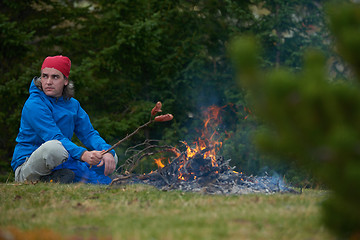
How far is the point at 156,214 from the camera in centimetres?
376

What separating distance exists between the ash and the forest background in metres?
4.51

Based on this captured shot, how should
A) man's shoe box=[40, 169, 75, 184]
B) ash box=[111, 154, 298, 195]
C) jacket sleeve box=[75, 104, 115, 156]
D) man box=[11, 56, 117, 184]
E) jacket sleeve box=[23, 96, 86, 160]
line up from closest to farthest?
ash box=[111, 154, 298, 195], man box=[11, 56, 117, 184], jacket sleeve box=[23, 96, 86, 160], man's shoe box=[40, 169, 75, 184], jacket sleeve box=[75, 104, 115, 156]

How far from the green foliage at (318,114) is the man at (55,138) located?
11.3ft

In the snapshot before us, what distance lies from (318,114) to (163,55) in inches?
427

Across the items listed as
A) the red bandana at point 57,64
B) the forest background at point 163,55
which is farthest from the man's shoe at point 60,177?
the forest background at point 163,55

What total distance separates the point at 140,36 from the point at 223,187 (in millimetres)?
6295

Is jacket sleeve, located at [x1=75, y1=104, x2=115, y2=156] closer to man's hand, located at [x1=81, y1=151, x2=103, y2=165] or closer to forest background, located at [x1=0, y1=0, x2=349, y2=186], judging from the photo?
man's hand, located at [x1=81, y1=151, x2=103, y2=165]

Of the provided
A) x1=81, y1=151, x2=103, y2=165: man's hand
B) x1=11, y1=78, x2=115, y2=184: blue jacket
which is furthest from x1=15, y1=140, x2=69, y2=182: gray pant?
x1=81, y1=151, x2=103, y2=165: man's hand

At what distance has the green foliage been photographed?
2.46m

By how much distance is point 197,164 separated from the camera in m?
5.80

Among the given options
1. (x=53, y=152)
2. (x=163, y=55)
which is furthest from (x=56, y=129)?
(x=163, y=55)

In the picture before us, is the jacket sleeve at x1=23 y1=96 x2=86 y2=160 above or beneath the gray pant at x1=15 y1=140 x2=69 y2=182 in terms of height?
above

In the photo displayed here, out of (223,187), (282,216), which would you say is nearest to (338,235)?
(282,216)

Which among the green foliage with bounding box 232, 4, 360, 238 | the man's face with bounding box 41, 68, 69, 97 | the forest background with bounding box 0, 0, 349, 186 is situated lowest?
the forest background with bounding box 0, 0, 349, 186
